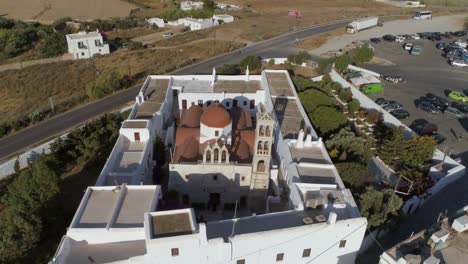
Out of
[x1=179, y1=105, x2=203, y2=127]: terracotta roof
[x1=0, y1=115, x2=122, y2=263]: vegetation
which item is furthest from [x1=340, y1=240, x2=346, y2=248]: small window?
[x1=0, y1=115, x2=122, y2=263]: vegetation

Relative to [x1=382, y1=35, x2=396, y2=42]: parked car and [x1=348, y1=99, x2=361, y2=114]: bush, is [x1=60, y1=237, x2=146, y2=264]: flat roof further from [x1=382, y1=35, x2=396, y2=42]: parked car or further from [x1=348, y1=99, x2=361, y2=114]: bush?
[x1=382, y1=35, x2=396, y2=42]: parked car

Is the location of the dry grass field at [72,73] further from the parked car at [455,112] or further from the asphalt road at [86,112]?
the parked car at [455,112]

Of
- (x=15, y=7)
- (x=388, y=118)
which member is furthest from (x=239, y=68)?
(x=15, y=7)

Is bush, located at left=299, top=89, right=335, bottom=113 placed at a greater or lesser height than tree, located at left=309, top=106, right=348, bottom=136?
greater

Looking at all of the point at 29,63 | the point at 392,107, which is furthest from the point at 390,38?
the point at 29,63

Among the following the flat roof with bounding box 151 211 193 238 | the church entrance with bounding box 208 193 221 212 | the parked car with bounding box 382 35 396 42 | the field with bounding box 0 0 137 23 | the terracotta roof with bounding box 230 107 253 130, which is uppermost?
the field with bounding box 0 0 137 23

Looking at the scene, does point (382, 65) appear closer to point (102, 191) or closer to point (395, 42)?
point (395, 42)
